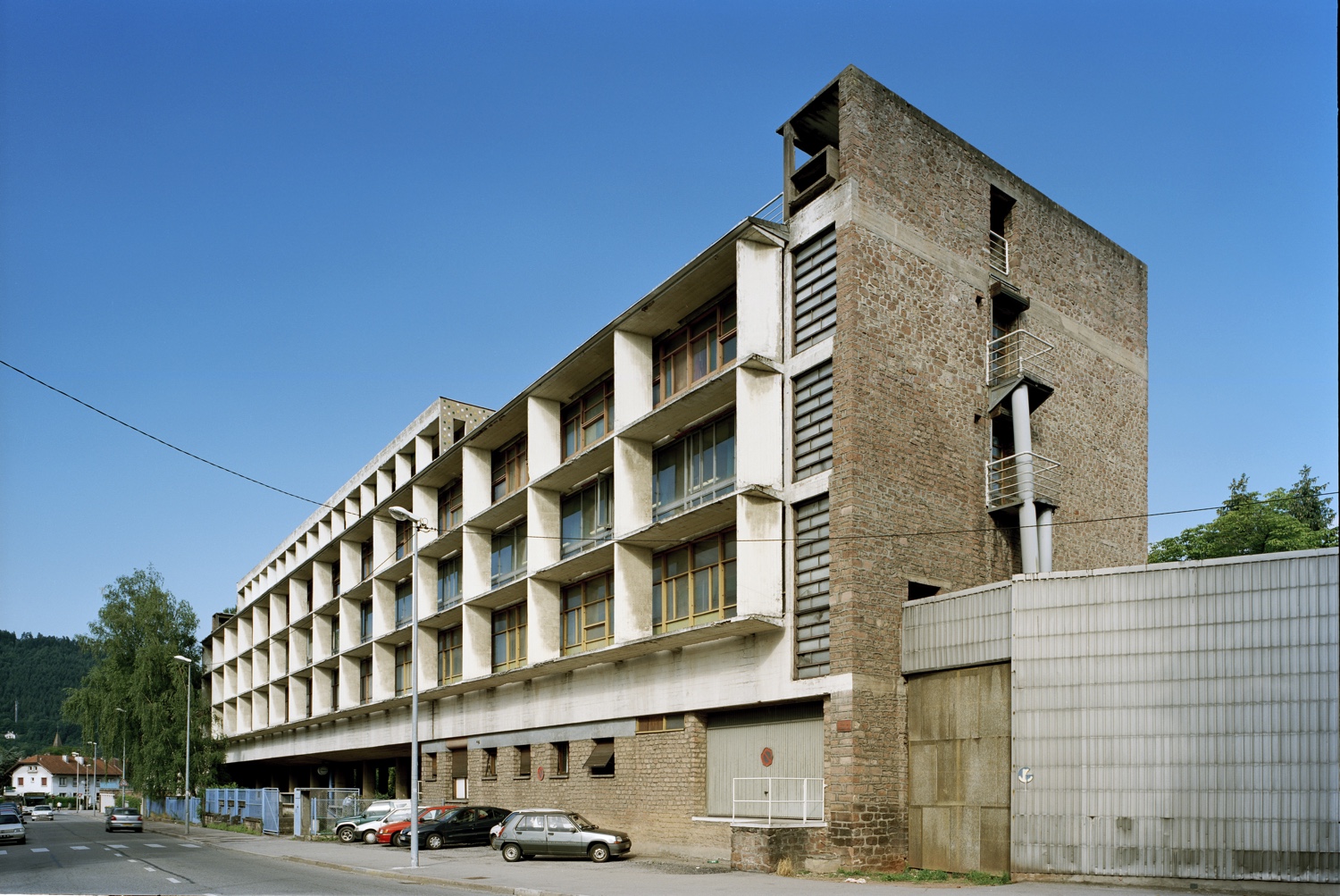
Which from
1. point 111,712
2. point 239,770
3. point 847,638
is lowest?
point 239,770

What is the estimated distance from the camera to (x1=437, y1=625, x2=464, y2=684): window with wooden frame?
45.5 meters

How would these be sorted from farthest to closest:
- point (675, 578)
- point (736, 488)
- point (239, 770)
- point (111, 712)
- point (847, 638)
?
point (239, 770)
point (111, 712)
point (675, 578)
point (736, 488)
point (847, 638)

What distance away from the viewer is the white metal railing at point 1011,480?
27203 mm

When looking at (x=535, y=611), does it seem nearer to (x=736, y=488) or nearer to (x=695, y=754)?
(x=695, y=754)

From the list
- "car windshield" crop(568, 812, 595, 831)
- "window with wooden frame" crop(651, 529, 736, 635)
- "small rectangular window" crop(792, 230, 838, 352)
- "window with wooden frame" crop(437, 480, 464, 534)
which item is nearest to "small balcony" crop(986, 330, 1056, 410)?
"small rectangular window" crop(792, 230, 838, 352)

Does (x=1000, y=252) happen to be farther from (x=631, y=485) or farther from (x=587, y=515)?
(x=587, y=515)

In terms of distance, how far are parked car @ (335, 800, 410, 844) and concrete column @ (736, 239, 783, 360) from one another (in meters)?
22.6

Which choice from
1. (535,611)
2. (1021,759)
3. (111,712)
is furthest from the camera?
(111,712)

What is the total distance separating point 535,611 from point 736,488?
1174 centimetres

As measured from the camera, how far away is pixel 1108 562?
104ft

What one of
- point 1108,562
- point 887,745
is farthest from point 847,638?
point 1108,562

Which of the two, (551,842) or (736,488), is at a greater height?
(736,488)

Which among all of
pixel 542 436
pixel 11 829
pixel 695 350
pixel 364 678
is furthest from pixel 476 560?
pixel 11 829

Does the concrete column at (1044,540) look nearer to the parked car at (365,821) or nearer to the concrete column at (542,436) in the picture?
the concrete column at (542,436)
